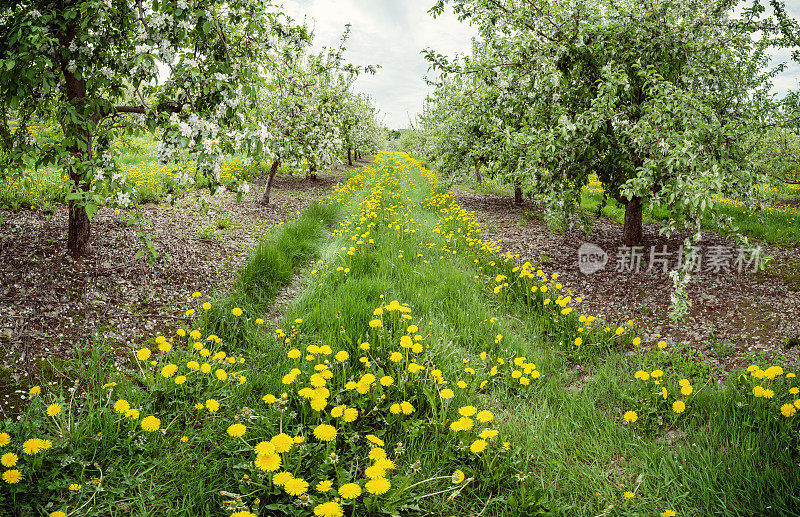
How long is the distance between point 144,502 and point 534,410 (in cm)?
268

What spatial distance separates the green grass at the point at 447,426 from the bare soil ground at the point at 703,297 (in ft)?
1.40

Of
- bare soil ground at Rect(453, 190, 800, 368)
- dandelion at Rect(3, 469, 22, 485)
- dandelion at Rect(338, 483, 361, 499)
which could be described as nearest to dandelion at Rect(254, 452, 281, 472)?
dandelion at Rect(338, 483, 361, 499)

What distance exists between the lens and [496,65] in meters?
6.17

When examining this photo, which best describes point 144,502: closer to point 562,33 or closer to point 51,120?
point 51,120

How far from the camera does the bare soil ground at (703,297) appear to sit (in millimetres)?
4148

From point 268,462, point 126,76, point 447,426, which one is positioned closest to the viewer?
point 268,462

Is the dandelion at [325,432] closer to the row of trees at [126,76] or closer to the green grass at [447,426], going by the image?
the green grass at [447,426]

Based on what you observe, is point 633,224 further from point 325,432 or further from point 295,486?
point 295,486

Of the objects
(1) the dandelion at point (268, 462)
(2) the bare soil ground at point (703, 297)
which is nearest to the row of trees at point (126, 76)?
(1) the dandelion at point (268, 462)

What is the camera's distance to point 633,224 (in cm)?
691

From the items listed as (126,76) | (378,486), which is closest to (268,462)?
(378,486)

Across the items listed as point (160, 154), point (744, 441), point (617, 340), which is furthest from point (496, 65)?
point (744, 441)

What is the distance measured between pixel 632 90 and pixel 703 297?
2.99 meters

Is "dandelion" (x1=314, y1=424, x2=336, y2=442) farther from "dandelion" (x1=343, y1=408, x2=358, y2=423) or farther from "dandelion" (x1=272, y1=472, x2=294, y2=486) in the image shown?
"dandelion" (x1=272, y1=472, x2=294, y2=486)
